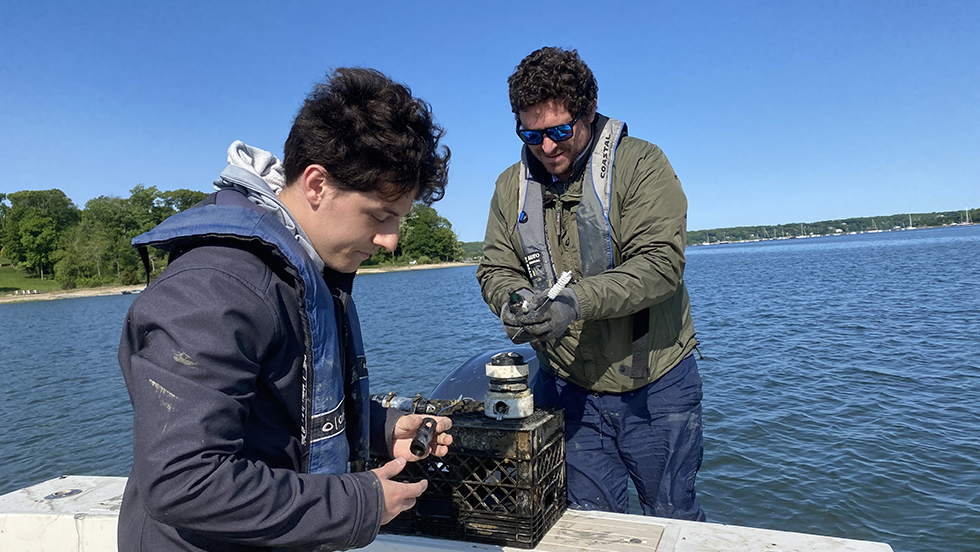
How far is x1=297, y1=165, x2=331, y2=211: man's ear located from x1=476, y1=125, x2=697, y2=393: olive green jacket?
146 cm

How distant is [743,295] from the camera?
29.8 metres

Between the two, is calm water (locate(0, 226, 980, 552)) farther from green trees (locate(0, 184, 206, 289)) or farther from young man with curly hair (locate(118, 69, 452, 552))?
green trees (locate(0, 184, 206, 289))

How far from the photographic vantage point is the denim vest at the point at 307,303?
4.27ft

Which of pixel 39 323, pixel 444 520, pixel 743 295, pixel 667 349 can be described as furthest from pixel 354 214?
pixel 39 323

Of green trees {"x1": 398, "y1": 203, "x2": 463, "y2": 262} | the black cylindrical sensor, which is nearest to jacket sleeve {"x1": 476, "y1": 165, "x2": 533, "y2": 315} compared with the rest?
the black cylindrical sensor

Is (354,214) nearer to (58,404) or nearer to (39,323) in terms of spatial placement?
(58,404)

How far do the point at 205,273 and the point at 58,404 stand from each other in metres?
15.7

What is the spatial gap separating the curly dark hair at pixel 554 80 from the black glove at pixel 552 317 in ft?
3.19

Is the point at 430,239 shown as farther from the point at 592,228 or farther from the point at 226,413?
the point at 226,413

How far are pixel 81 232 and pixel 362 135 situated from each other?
294 ft

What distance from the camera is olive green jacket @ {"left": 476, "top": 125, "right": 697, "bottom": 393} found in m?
2.78

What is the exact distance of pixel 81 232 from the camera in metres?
75.2

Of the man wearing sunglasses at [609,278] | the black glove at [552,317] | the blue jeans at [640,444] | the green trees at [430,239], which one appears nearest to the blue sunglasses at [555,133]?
the man wearing sunglasses at [609,278]

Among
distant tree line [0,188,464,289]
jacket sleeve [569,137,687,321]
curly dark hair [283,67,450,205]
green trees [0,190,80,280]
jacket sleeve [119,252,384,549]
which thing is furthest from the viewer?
green trees [0,190,80,280]
